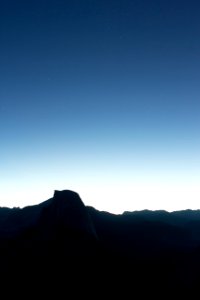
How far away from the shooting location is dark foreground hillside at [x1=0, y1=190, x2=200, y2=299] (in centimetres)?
3142

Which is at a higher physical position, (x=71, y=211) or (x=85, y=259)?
(x=71, y=211)

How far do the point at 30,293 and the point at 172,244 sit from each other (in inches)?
920

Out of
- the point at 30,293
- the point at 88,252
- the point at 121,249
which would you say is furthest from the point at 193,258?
the point at 30,293

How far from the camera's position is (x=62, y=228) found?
1458 inches

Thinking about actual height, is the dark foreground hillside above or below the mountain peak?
below

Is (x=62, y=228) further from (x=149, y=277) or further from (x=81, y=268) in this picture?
(x=149, y=277)

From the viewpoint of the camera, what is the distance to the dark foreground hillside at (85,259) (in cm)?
3142

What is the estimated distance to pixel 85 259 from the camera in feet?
110

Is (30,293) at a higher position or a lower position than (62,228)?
lower

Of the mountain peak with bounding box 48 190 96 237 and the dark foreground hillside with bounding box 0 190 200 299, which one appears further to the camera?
the mountain peak with bounding box 48 190 96 237

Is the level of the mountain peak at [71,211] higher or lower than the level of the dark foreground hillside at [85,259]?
higher

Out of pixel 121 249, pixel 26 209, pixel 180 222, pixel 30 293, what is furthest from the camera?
pixel 180 222

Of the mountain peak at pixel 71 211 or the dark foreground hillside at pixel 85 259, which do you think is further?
the mountain peak at pixel 71 211

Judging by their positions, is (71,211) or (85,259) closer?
(85,259)
